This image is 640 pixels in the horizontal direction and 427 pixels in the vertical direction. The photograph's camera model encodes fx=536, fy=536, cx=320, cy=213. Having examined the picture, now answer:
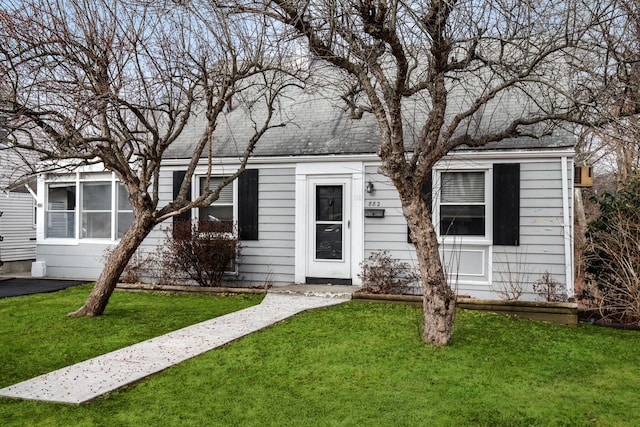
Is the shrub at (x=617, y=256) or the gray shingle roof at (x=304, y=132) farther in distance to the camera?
the gray shingle roof at (x=304, y=132)

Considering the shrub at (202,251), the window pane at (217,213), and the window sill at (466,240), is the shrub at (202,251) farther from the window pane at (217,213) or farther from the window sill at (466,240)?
the window sill at (466,240)

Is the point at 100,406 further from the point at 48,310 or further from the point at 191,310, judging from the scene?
the point at 48,310

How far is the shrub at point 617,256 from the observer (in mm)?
7637

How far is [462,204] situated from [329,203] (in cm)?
247

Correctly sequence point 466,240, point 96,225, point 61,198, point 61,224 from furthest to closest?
point 61,198 → point 61,224 → point 96,225 → point 466,240

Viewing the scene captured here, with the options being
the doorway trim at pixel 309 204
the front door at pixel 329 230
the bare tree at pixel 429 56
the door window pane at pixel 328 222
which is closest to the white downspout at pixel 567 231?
the bare tree at pixel 429 56

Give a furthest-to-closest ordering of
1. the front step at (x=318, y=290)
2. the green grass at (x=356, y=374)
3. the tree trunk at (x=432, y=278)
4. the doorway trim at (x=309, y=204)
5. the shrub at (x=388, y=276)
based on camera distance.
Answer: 1. the doorway trim at (x=309, y=204)
2. the shrub at (x=388, y=276)
3. the front step at (x=318, y=290)
4. the tree trunk at (x=432, y=278)
5. the green grass at (x=356, y=374)

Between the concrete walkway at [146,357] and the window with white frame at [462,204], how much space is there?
8.07 feet

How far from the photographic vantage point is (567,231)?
8828 millimetres

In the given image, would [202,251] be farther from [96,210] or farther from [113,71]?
[96,210]

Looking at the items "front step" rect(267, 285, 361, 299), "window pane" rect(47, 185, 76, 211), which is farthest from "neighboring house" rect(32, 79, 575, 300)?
"window pane" rect(47, 185, 76, 211)

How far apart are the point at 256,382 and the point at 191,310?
12.5 ft

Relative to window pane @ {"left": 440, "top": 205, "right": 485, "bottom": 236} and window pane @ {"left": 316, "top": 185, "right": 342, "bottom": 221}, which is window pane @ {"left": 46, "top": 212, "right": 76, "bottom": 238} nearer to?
window pane @ {"left": 316, "top": 185, "right": 342, "bottom": 221}

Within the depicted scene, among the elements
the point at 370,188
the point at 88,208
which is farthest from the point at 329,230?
the point at 88,208
